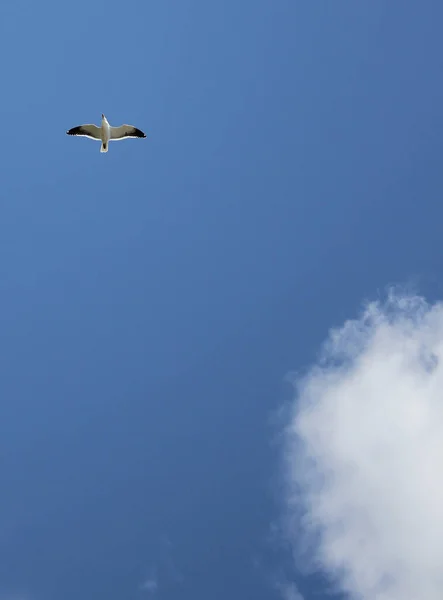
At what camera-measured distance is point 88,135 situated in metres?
72.6

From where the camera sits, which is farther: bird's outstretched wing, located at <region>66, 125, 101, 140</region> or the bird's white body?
bird's outstretched wing, located at <region>66, 125, 101, 140</region>

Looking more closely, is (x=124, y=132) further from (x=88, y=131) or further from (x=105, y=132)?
(x=88, y=131)

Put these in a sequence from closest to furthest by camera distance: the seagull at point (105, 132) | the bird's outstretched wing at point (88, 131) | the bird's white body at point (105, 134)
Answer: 1. the bird's white body at point (105, 134)
2. the seagull at point (105, 132)
3. the bird's outstretched wing at point (88, 131)

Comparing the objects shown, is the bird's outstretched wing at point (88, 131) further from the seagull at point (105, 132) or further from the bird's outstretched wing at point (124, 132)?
the bird's outstretched wing at point (124, 132)

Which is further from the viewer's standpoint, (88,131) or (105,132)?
(88,131)

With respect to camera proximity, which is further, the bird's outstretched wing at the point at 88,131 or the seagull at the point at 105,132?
the bird's outstretched wing at the point at 88,131

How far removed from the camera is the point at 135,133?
71.8 m

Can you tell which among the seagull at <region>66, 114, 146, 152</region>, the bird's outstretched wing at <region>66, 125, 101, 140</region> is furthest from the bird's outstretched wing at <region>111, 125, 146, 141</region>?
the bird's outstretched wing at <region>66, 125, 101, 140</region>

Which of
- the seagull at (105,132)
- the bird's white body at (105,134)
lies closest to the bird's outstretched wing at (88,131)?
the seagull at (105,132)

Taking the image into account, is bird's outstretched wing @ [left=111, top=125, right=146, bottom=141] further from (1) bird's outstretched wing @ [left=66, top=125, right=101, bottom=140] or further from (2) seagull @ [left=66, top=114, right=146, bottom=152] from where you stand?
(1) bird's outstretched wing @ [left=66, top=125, right=101, bottom=140]

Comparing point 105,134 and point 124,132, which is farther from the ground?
point 124,132

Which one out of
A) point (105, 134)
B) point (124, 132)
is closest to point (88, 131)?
point (105, 134)

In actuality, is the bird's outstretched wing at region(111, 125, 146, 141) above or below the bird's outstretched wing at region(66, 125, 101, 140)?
above

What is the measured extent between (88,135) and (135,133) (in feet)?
15.4
